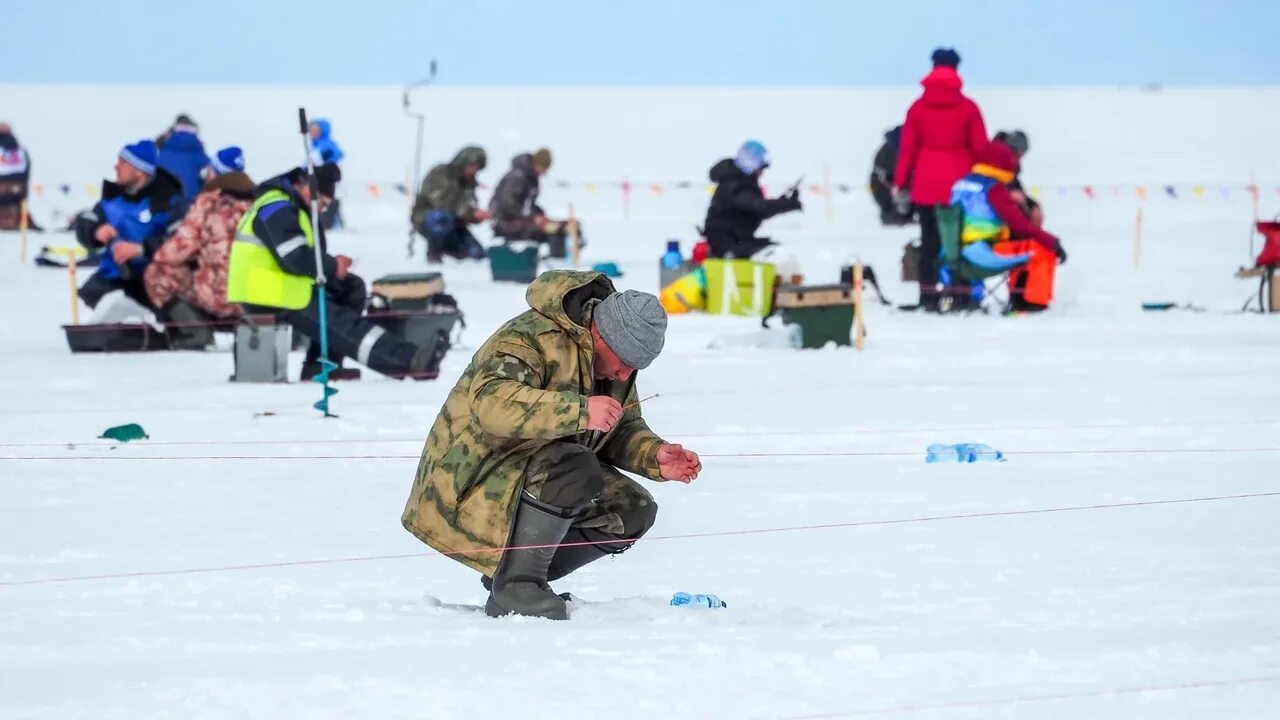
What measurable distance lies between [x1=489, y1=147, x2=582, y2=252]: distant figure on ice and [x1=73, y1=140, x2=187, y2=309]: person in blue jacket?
597cm

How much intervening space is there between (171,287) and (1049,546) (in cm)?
618

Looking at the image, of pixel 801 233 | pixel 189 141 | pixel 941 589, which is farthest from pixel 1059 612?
pixel 801 233

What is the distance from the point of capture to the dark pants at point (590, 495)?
4008 mm

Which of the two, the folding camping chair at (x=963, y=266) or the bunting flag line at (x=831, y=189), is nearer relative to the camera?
the folding camping chair at (x=963, y=266)

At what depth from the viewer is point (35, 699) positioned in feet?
11.6

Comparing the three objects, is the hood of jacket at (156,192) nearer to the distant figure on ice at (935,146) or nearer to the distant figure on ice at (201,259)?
the distant figure on ice at (201,259)

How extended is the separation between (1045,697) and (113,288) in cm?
771

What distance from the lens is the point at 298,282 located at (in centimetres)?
844

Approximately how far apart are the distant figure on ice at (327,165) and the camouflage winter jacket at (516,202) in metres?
1.44

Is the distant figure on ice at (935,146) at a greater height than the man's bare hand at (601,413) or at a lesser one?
greater

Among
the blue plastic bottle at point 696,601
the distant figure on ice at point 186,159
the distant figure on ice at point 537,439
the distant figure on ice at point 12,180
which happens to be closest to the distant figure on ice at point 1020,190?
the distant figure on ice at point 186,159

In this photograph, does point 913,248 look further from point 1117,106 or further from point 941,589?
point 1117,106

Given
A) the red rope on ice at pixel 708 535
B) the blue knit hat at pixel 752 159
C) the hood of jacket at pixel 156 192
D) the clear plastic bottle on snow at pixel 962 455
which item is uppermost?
the blue knit hat at pixel 752 159

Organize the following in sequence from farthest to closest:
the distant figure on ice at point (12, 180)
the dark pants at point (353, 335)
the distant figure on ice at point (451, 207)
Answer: the distant figure on ice at point (12, 180), the distant figure on ice at point (451, 207), the dark pants at point (353, 335)
